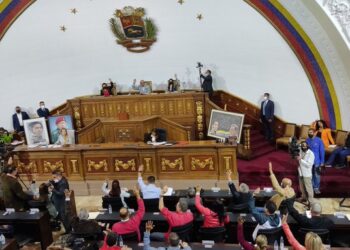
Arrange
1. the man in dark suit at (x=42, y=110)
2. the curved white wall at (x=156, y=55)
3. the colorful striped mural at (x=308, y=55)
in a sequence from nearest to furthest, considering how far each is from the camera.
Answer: the colorful striped mural at (x=308, y=55) → the curved white wall at (x=156, y=55) → the man in dark suit at (x=42, y=110)

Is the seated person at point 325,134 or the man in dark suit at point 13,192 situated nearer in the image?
the man in dark suit at point 13,192

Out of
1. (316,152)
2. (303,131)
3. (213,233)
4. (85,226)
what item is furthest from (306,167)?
(85,226)

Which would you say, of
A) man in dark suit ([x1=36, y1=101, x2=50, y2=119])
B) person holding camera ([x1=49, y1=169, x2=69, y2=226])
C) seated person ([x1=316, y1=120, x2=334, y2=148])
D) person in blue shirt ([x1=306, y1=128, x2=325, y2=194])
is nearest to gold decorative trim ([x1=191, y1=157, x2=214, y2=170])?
person in blue shirt ([x1=306, y1=128, x2=325, y2=194])

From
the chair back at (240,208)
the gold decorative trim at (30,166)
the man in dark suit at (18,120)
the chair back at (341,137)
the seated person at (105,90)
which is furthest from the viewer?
the man in dark suit at (18,120)

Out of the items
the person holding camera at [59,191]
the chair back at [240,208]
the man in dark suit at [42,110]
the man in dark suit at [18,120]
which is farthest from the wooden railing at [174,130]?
the man in dark suit at [18,120]

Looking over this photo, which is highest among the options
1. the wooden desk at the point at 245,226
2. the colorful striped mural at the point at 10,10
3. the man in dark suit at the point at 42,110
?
the colorful striped mural at the point at 10,10

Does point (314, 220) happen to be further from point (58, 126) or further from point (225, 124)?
point (58, 126)

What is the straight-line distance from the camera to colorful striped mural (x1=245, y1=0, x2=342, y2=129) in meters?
11.1

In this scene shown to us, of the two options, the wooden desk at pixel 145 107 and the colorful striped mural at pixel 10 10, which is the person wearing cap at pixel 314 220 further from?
the colorful striped mural at pixel 10 10

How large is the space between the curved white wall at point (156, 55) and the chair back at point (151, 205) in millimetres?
6766

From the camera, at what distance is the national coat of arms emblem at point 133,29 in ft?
43.2

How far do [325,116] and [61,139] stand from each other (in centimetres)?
753

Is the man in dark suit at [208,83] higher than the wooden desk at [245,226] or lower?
higher

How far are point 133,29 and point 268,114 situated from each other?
5.33m
